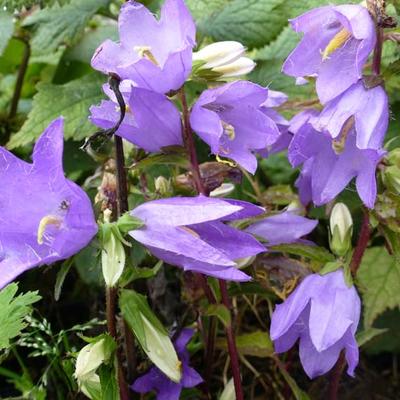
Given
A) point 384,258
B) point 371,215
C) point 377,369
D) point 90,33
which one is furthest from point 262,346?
point 90,33

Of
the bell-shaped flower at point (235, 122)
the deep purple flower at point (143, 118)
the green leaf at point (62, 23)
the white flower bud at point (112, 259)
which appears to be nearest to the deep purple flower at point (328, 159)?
the bell-shaped flower at point (235, 122)

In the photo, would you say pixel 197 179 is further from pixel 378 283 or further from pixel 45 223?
pixel 378 283

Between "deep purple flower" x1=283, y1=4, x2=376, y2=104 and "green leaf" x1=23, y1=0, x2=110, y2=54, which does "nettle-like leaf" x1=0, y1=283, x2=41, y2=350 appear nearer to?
"deep purple flower" x1=283, y1=4, x2=376, y2=104

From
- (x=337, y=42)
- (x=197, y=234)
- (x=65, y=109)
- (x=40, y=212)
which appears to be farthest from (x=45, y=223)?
(x=65, y=109)

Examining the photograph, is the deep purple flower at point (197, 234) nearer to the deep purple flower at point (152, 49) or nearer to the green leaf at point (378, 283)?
the deep purple flower at point (152, 49)

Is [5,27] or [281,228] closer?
[281,228]

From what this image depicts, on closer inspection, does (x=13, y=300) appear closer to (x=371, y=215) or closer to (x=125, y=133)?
(x=125, y=133)

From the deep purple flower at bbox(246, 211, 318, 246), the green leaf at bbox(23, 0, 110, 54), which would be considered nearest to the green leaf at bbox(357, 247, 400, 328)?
the deep purple flower at bbox(246, 211, 318, 246)
